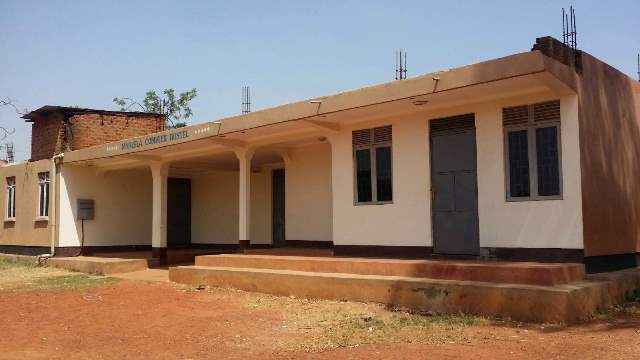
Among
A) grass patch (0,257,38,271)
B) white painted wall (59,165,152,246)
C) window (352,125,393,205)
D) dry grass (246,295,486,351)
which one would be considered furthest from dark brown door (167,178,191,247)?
dry grass (246,295,486,351)

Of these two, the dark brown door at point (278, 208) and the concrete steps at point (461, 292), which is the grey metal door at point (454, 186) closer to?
the concrete steps at point (461, 292)

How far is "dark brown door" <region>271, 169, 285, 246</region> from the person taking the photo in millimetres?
17625

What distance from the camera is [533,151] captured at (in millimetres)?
9445

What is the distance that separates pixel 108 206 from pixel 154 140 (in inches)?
224

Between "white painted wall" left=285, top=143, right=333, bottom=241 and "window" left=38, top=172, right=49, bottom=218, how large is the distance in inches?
351

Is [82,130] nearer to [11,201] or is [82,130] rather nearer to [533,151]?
[11,201]

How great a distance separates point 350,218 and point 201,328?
449cm

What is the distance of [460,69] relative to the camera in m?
9.07

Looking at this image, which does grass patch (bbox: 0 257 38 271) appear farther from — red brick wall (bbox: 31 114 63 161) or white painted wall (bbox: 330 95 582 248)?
white painted wall (bbox: 330 95 582 248)

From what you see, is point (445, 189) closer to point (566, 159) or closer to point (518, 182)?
point (518, 182)

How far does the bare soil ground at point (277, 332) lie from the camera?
21.8 ft

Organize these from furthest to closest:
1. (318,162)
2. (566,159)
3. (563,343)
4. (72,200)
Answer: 1. (72,200)
2. (318,162)
3. (566,159)
4. (563,343)

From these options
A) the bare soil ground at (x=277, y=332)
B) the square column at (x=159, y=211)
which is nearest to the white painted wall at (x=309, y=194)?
the square column at (x=159, y=211)

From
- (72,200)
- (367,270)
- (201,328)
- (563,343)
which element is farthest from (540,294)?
(72,200)
